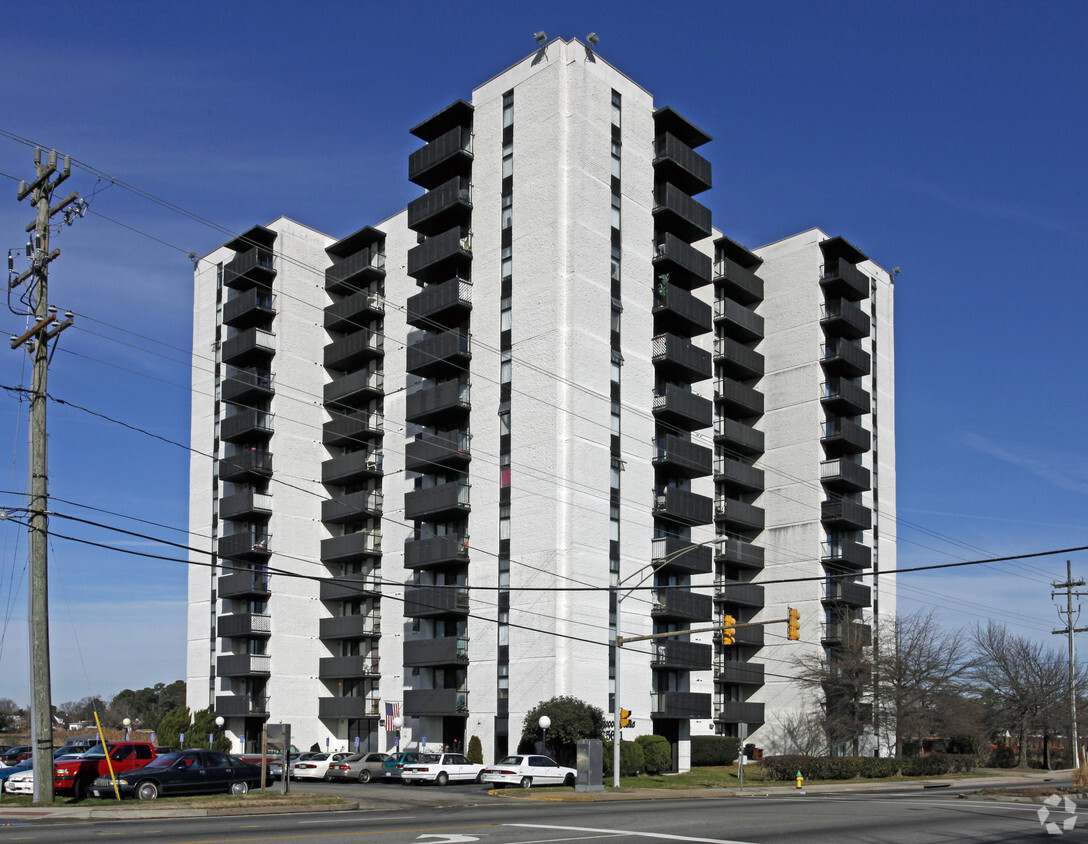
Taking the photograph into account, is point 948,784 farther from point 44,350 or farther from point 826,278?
point 44,350

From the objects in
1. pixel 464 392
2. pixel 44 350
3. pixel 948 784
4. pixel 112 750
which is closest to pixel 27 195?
pixel 44 350

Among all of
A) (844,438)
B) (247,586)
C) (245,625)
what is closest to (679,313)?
(844,438)

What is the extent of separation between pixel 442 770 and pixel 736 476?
31.4m

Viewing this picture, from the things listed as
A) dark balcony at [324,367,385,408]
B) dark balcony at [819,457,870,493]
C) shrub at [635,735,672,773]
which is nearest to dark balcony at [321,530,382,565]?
dark balcony at [324,367,385,408]

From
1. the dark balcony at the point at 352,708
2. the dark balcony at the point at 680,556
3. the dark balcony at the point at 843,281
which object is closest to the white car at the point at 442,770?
the dark balcony at the point at 680,556

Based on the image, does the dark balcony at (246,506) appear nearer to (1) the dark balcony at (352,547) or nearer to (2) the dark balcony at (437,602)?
(1) the dark balcony at (352,547)

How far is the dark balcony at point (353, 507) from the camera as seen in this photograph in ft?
233

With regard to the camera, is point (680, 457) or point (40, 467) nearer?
point (40, 467)

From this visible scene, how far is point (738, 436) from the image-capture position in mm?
74438

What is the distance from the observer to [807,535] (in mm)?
75312

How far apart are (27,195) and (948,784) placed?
5264 centimetres

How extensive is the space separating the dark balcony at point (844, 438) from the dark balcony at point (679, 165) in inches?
765

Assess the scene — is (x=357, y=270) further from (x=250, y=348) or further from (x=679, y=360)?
(x=679, y=360)

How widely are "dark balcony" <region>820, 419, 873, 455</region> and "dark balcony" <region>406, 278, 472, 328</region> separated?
27.7m
